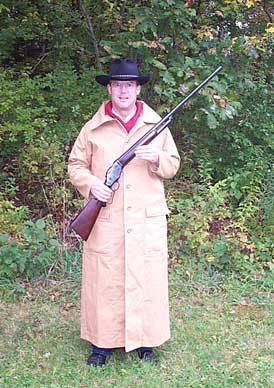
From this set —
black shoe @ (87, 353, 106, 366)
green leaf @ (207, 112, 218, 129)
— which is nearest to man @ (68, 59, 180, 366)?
black shoe @ (87, 353, 106, 366)

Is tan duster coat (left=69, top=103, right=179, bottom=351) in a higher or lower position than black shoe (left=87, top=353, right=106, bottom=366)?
higher

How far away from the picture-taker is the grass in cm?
400

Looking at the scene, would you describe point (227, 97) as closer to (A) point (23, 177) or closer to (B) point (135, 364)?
(A) point (23, 177)

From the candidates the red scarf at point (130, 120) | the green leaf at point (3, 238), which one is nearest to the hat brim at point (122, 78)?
the red scarf at point (130, 120)

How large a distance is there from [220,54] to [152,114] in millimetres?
2692

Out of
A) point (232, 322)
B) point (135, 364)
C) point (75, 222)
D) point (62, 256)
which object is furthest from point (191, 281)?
point (75, 222)

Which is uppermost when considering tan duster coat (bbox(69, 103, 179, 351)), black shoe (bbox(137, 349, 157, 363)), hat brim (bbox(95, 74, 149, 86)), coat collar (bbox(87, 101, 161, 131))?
→ hat brim (bbox(95, 74, 149, 86))

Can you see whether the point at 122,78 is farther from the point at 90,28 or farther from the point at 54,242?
the point at 90,28

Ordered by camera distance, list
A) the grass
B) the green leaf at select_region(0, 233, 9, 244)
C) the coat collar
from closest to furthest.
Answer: the coat collar, the grass, the green leaf at select_region(0, 233, 9, 244)

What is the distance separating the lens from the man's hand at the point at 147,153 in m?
3.73

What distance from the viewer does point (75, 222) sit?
3877mm

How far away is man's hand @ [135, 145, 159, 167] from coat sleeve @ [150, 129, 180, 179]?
41 mm

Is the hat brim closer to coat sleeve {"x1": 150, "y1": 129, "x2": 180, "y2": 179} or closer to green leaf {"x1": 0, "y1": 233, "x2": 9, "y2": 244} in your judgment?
coat sleeve {"x1": 150, "y1": 129, "x2": 180, "y2": 179}

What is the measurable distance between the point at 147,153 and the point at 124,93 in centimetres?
40
